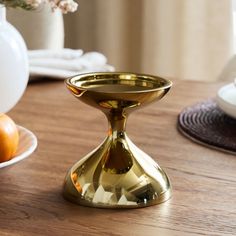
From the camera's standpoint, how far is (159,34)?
2.23 m

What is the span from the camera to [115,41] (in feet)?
7.61

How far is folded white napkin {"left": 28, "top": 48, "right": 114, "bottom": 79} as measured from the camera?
1.45m

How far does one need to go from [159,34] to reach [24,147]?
4.64ft

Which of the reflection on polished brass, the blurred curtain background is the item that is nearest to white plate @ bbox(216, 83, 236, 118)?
the reflection on polished brass

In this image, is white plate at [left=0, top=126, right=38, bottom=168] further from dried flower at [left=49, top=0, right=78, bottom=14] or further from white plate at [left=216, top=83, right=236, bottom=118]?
white plate at [left=216, top=83, right=236, bottom=118]

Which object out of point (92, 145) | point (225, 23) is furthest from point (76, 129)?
point (225, 23)

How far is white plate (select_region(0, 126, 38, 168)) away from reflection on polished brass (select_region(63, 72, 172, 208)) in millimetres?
97

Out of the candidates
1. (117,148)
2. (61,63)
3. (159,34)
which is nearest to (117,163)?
→ (117,148)

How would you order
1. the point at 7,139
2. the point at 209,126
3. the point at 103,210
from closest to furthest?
the point at 103,210 → the point at 7,139 → the point at 209,126

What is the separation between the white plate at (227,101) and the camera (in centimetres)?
105

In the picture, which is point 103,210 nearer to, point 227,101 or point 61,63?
point 227,101

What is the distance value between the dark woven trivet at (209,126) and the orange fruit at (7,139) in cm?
32

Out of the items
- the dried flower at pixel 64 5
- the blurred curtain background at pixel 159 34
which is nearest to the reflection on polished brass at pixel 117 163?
the dried flower at pixel 64 5

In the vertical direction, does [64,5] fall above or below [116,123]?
above
